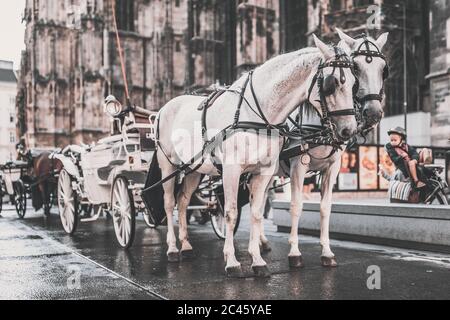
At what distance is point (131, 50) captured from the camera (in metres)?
38.8

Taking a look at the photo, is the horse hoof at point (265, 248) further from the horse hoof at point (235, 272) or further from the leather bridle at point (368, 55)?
the leather bridle at point (368, 55)

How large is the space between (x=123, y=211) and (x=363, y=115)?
3.92m

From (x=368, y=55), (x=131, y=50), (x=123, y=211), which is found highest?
(x=131, y=50)

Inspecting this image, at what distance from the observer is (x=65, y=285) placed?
497cm

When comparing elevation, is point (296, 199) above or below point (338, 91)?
below

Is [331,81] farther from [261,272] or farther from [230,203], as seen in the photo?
[261,272]

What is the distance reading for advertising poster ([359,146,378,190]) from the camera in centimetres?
1457

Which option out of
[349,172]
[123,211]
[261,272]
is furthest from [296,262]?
[349,172]

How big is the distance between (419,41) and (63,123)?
81.1 ft

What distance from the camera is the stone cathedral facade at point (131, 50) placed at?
3198 centimetres

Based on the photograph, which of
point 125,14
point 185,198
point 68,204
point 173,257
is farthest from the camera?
point 125,14

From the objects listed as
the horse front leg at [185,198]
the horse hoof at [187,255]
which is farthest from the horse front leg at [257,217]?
the horse front leg at [185,198]

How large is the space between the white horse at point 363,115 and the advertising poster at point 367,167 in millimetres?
8840

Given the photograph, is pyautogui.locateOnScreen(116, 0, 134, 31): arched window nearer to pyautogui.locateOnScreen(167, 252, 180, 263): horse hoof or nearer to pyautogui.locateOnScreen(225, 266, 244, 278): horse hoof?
pyautogui.locateOnScreen(167, 252, 180, 263): horse hoof
